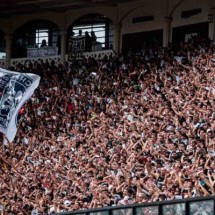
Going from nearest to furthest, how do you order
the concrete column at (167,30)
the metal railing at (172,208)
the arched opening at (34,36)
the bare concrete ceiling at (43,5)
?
the metal railing at (172,208), the concrete column at (167,30), the bare concrete ceiling at (43,5), the arched opening at (34,36)

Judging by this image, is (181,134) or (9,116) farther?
(181,134)

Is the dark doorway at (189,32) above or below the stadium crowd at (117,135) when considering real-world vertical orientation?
above

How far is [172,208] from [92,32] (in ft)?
87.1

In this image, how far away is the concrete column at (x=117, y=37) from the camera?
36.2 meters

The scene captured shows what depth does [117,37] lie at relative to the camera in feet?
120

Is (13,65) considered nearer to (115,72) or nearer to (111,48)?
(111,48)

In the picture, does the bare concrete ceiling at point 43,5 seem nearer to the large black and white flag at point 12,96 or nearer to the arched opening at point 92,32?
the arched opening at point 92,32

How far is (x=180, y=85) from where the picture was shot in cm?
2566

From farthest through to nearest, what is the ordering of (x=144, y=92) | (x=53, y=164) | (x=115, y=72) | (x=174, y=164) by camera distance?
(x=115, y=72), (x=144, y=92), (x=53, y=164), (x=174, y=164)

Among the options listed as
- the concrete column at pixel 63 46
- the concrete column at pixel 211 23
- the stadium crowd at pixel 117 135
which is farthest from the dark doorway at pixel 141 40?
the stadium crowd at pixel 117 135

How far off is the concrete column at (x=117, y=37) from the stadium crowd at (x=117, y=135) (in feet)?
9.98

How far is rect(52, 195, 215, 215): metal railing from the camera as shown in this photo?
10656 mm

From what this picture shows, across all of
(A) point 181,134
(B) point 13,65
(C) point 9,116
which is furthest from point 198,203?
(B) point 13,65

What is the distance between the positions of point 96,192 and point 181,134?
8.47 ft
